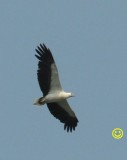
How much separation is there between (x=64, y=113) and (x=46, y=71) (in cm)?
272

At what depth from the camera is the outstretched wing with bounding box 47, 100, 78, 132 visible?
55.8m

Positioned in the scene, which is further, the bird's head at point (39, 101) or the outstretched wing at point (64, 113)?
the outstretched wing at point (64, 113)

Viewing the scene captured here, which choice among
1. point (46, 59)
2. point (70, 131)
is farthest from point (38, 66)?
point (70, 131)

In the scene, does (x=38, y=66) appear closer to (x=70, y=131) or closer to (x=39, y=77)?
(x=39, y=77)

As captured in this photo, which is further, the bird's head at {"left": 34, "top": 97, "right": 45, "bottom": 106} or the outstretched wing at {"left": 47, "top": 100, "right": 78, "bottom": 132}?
the outstretched wing at {"left": 47, "top": 100, "right": 78, "bottom": 132}

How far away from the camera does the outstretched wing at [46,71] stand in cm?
5459

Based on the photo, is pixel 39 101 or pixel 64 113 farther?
pixel 64 113

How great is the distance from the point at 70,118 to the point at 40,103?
2493 millimetres

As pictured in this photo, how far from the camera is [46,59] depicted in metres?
54.8

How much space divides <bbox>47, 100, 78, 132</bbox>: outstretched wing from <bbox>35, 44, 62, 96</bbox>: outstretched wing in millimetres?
1173

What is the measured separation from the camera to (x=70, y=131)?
5691 centimetres

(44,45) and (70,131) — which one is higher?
(44,45)

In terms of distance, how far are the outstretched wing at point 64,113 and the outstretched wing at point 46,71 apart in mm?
1173

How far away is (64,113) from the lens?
56.2 m
